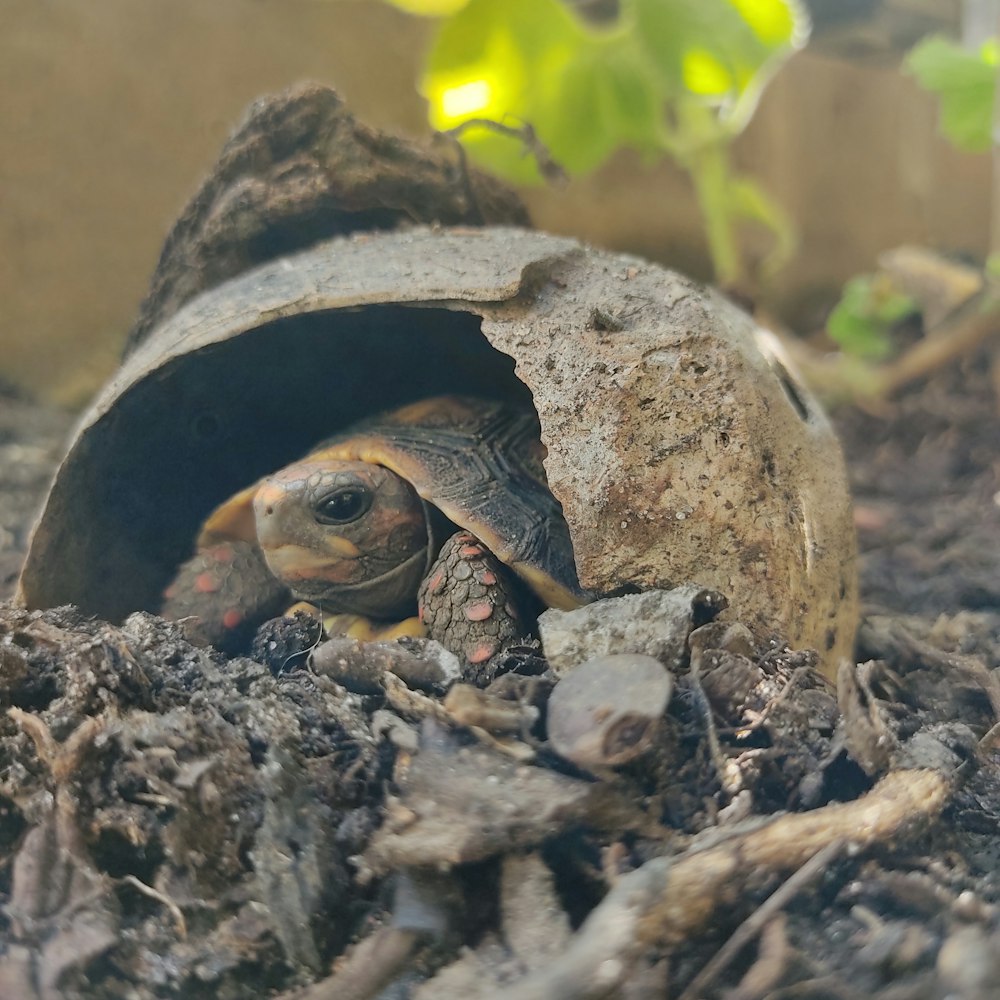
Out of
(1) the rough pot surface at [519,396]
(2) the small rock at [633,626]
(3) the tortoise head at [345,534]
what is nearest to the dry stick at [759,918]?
(2) the small rock at [633,626]

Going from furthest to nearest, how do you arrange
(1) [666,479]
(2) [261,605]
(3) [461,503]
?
(2) [261,605] → (3) [461,503] → (1) [666,479]

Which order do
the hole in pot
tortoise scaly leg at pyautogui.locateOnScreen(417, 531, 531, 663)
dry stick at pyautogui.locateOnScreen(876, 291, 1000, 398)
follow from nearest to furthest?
tortoise scaly leg at pyautogui.locateOnScreen(417, 531, 531, 663) < the hole in pot < dry stick at pyautogui.locateOnScreen(876, 291, 1000, 398)

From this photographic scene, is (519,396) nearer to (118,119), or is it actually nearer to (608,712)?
(608,712)

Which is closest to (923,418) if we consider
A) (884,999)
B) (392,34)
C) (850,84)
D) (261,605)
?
(850,84)

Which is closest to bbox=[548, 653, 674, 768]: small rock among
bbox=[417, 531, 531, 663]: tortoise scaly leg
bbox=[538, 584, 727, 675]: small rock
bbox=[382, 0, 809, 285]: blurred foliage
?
bbox=[538, 584, 727, 675]: small rock

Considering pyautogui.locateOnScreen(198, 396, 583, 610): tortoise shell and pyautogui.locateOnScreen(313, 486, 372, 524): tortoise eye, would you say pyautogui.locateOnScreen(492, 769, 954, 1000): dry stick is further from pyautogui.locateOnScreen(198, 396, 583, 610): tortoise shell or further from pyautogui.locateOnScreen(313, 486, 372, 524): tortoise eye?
pyautogui.locateOnScreen(313, 486, 372, 524): tortoise eye

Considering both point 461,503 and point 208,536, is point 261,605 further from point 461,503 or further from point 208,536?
point 461,503

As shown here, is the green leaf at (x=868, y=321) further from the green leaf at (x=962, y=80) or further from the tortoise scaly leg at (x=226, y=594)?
the tortoise scaly leg at (x=226, y=594)
